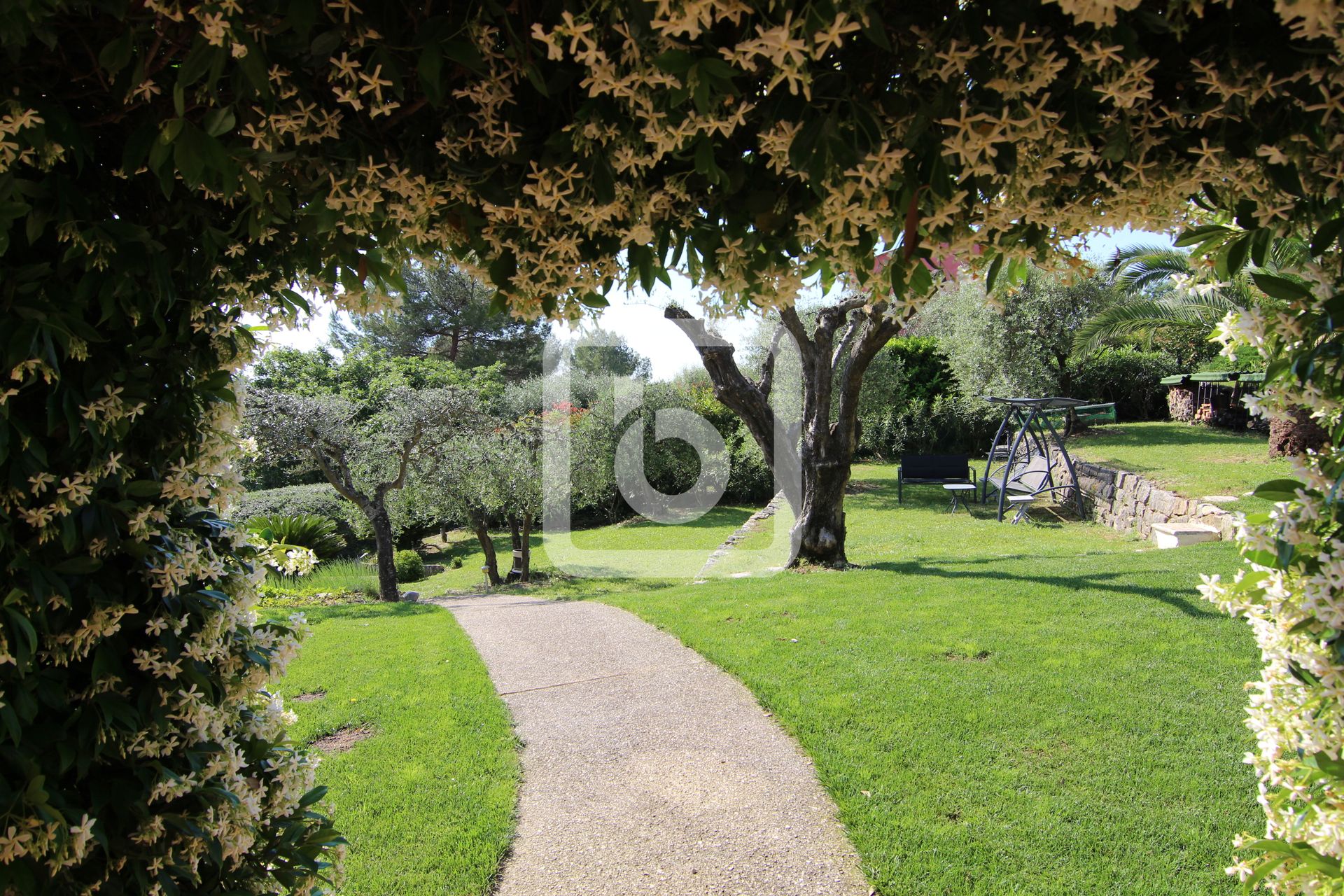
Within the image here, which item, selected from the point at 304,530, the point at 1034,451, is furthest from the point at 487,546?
the point at 1034,451

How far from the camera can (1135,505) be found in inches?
446

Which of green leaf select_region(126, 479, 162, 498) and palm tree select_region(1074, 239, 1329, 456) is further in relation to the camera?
palm tree select_region(1074, 239, 1329, 456)

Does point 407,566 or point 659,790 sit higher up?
point 659,790

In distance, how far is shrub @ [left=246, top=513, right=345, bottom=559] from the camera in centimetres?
1388

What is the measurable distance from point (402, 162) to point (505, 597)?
31.4 feet

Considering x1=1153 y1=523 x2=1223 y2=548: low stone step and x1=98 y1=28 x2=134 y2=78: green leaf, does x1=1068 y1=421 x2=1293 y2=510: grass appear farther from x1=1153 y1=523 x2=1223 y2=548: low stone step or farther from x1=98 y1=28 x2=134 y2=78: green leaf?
x1=98 y1=28 x2=134 y2=78: green leaf

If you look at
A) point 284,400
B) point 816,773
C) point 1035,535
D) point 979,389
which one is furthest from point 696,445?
point 816,773

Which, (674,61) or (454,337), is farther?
(454,337)

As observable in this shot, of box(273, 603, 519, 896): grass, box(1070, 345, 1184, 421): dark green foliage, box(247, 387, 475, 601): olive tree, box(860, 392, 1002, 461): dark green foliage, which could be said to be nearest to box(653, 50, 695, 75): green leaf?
box(273, 603, 519, 896): grass

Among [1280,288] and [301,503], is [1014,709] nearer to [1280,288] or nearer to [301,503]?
[1280,288]

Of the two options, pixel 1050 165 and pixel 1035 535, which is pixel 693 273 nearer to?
pixel 1050 165
